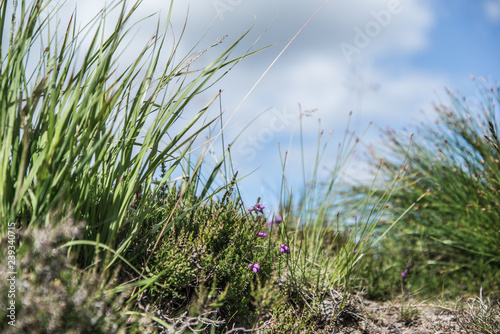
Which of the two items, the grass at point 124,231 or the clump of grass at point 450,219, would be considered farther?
the clump of grass at point 450,219

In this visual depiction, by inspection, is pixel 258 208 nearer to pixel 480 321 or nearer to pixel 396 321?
pixel 396 321

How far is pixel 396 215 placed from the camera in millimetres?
4574

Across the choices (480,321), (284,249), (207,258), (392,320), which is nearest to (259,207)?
(284,249)

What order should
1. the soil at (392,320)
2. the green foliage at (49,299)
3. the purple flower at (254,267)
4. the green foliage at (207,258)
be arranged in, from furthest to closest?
the soil at (392,320) → the purple flower at (254,267) → the green foliage at (207,258) → the green foliage at (49,299)

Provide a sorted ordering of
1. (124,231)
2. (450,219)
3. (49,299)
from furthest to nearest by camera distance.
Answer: (450,219) < (124,231) < (49,299)

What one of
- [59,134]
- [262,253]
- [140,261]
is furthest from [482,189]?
[59,134]

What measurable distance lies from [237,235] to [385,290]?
1.74 m

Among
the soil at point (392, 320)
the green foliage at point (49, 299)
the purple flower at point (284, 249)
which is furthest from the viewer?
the soil at point (392, 320)

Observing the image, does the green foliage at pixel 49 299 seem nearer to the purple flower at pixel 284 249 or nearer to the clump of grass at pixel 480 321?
the purple flower at pixel 284 249

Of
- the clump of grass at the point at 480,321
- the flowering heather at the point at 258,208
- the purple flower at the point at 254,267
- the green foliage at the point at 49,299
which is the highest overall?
the flowering heather at the point at 258,208

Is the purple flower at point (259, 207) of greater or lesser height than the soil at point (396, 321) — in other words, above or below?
above

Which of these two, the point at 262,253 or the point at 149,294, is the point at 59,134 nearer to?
the point at 149,294

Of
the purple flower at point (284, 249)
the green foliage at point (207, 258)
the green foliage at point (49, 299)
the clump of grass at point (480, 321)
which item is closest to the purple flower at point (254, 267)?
the green foliage at point (207, 258)

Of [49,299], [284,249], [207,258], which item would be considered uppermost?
[284,249]
